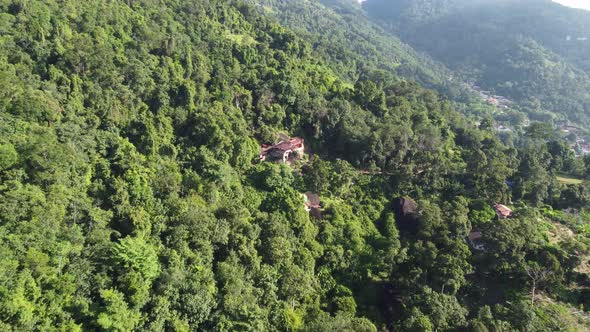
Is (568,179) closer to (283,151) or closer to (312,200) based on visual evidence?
(312,200)

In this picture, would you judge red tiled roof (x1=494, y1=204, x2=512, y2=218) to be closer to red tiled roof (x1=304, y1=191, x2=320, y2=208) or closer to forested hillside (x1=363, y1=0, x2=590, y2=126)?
red tiled roof (x1=304, y1=191, x2=320, y2=208)

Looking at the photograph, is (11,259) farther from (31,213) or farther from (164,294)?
(164,294)

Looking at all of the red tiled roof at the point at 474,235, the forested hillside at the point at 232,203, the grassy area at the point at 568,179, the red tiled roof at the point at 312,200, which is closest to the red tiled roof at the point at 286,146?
the forested hillside at the point at 232,203

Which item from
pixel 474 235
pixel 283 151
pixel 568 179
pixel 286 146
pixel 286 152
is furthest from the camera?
pixel 568 179

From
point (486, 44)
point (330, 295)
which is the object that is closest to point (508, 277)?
point (330, 295)

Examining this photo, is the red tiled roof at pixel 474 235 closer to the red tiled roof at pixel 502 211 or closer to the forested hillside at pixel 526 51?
the red tiled roof at pixel 502 211

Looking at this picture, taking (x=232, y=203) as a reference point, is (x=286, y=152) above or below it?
below

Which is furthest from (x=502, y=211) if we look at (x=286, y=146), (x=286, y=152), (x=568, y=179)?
(x=568, y=179)

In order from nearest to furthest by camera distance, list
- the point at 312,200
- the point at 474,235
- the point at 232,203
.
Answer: the point at 232,203
the point at 474,235
the point at 312,200
